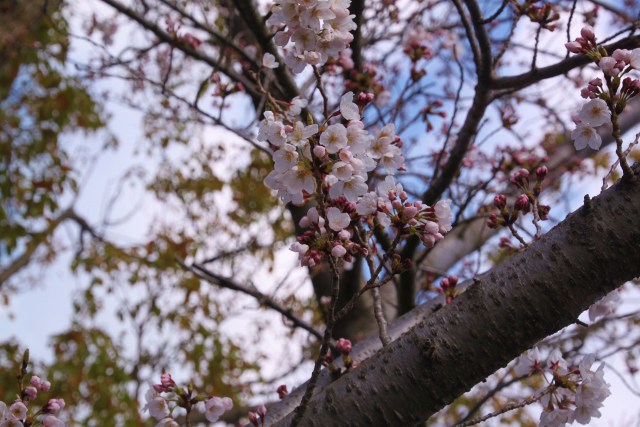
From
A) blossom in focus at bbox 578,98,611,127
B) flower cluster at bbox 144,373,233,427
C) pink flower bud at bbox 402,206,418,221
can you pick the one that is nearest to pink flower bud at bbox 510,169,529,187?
blossom in focus at bbox 578,98,611,127

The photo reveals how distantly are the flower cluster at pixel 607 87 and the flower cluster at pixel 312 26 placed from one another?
608mm

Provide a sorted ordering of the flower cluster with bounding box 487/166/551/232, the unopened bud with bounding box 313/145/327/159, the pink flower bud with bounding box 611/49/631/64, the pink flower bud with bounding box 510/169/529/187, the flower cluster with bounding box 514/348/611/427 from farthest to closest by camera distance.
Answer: the pink flower bud with bounding box 510/169/529/187, the flower cluster with bounding box 487/166/551/232, the flower cluster with bounding box 514/348/611/427, the pink flower bud with bounding box 611/49/631/64, the unopened bud with bounding box 313/145/327/159

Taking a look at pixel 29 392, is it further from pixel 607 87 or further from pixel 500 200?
pixel 607 87

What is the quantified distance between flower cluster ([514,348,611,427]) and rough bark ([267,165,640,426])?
0.28 meters

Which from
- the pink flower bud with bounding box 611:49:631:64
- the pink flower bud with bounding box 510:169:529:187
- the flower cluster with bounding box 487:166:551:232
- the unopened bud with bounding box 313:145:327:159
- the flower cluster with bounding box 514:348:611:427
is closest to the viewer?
the unopened bud with bounding box 313:145:327:159

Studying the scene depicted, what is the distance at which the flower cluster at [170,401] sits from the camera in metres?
1.54

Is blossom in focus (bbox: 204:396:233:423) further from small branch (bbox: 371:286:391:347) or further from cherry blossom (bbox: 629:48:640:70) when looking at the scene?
cherry blossom (bbox: 629:48:640:70)

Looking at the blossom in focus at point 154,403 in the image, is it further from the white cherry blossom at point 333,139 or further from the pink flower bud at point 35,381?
the white cherry blossom at point 333,139

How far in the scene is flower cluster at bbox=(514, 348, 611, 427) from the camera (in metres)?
1.39

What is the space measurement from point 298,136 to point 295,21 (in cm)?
33

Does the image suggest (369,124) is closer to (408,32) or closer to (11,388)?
(408,32)

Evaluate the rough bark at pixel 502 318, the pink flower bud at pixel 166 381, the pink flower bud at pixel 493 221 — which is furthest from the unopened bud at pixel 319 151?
the pink flower bud at pixel 166 381

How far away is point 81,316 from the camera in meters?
6.06

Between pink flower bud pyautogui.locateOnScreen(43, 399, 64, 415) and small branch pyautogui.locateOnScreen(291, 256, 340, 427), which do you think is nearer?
small branch pyautogui.locateOnScreen(291, 256, 340, 427)
